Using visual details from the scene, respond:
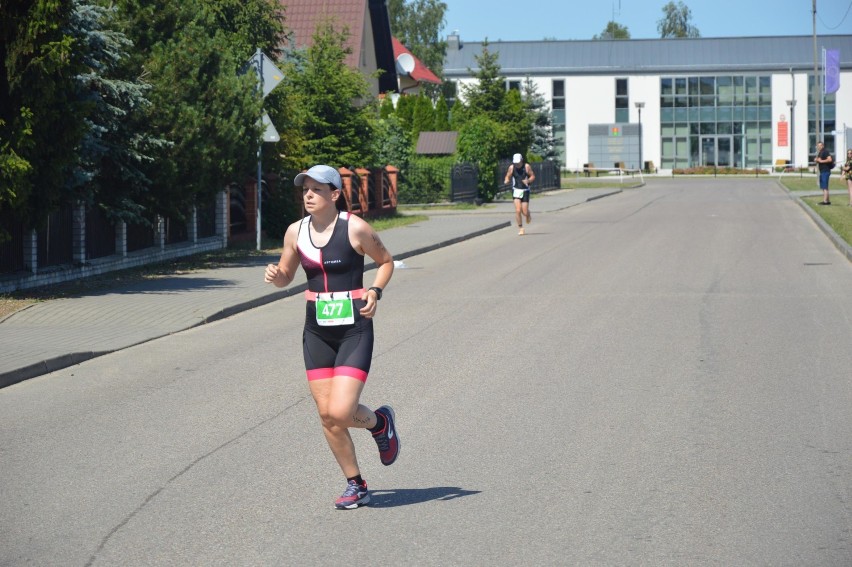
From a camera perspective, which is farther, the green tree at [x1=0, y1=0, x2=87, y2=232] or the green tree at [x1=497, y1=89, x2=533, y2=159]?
the green tree at [x1=497, y1=89, x2=533, y2=159]

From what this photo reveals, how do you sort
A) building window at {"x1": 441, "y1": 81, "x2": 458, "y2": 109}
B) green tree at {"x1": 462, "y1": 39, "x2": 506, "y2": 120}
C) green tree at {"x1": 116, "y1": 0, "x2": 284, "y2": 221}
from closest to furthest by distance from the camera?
1. green tree at {"x1": 116, "y1": 0, "x2": 284, "y2": 221}
2. green tree at {"x1": 462, "y1": 39, "x2": 506, "y2": 120}
3. building window at {"x1": 441, "y1": 81, "x2": 458, "y2": 109}

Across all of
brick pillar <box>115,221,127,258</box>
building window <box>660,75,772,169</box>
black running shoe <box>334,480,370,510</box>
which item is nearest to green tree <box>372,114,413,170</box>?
brick pillar <box>115,221,127,258</box>

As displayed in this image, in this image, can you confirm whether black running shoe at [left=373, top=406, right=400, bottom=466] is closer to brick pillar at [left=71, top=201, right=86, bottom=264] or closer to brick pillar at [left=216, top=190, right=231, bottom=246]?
brick pillar at [left=71, top=201, right=86, bottom=264]

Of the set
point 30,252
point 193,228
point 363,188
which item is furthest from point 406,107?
point 30,252

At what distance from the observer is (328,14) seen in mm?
54094

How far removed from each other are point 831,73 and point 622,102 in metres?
47.6

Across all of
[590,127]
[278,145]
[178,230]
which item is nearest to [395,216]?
[278,145]

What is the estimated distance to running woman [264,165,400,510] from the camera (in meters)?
6.33

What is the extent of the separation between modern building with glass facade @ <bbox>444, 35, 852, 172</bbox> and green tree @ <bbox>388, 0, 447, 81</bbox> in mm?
2733

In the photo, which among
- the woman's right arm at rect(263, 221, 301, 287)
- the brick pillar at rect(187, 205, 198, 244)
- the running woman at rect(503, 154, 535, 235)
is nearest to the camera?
the woman's right arm at rect(263, 221, 301, 287)

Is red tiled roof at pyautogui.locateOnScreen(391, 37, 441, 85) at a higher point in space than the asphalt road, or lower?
higher

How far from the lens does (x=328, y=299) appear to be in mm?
6430

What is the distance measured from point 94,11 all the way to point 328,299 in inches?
460

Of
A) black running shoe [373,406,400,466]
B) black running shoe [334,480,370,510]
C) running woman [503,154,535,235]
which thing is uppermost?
running woman [503,154,535,235]
